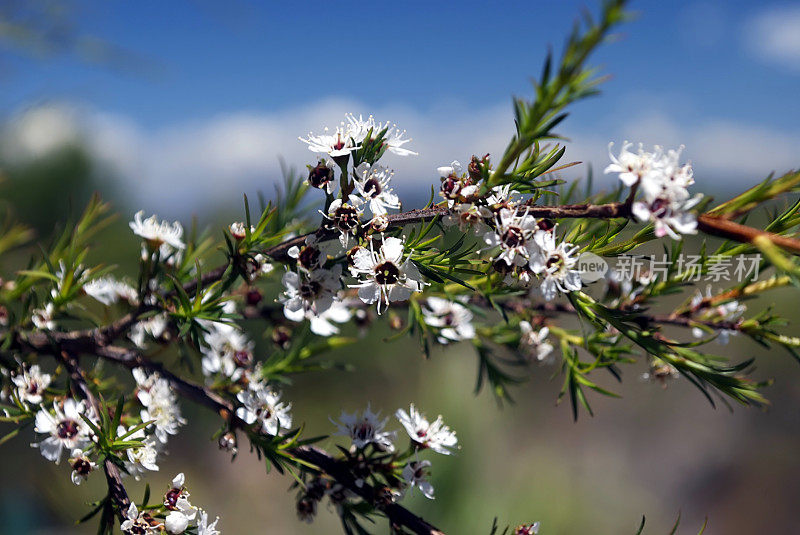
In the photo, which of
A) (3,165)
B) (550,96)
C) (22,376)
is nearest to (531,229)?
(550,96)

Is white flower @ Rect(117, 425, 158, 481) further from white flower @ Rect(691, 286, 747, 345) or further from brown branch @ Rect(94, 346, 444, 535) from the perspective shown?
white flower @ Rect(691, 286, 747, 345)

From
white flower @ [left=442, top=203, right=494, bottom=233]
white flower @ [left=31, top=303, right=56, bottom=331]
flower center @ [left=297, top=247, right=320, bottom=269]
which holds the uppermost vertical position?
white flower @ [left=442, top=203, right=494, bottom=233]

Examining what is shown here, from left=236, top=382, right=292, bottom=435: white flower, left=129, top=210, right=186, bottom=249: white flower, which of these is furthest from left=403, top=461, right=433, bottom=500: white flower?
left=129, top=210, right=186, bottom=249: white flower

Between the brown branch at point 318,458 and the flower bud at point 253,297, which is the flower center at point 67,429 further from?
the flower bud at point 253,297

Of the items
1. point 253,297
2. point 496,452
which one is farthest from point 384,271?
point 496,452

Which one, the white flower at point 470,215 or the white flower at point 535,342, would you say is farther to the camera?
the white flower at point 535,342

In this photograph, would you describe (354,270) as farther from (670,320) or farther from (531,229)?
(670,320)

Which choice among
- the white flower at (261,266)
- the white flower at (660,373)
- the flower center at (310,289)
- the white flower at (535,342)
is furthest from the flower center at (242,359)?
the white flower at (660,373)
